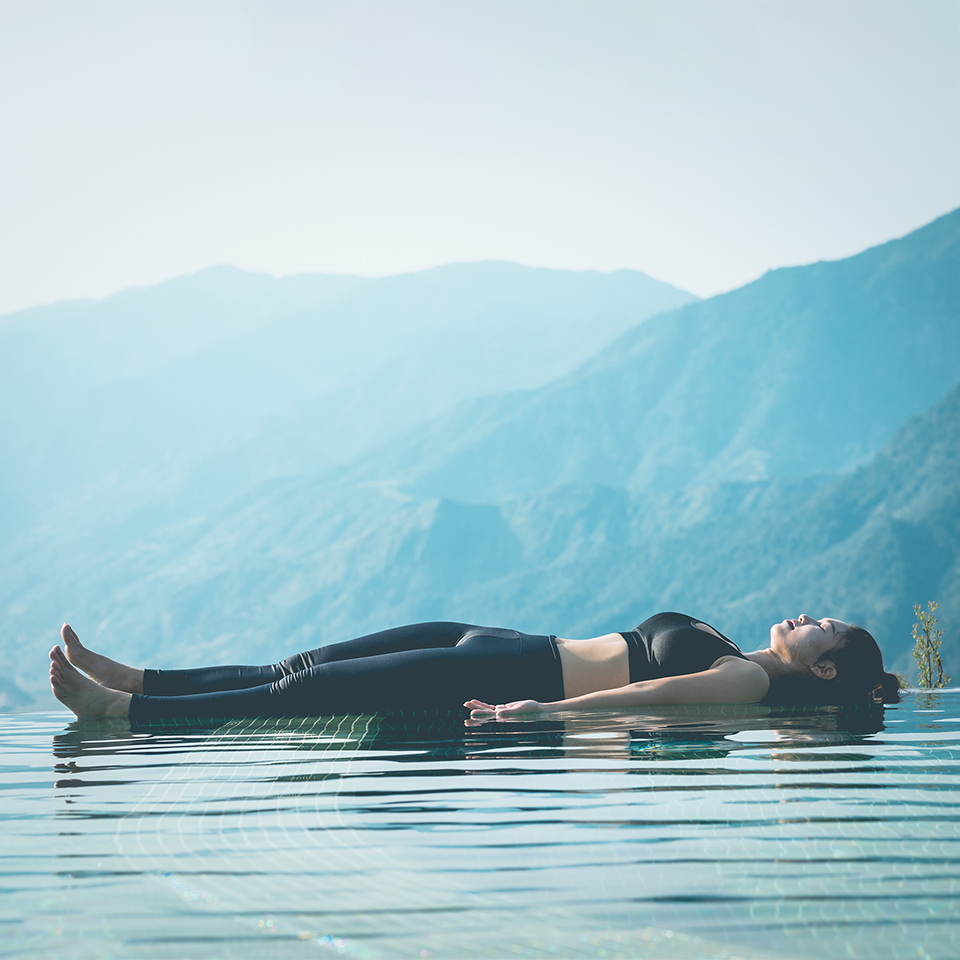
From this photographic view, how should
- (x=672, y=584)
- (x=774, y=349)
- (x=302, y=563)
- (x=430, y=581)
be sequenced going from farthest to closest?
(x=774, y=349) < (x=302, y=563) < (x=430, y=581) < (x=672, y=584)

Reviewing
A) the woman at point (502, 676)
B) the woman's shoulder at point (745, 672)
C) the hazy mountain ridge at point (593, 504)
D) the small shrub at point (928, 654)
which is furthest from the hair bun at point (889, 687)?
the hazy mountain ridge at point (593, 504)

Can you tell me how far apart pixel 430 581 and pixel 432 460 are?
2768 centimetres

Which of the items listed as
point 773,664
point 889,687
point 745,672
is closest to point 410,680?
point 745,672

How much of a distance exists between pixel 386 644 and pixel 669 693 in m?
1.15

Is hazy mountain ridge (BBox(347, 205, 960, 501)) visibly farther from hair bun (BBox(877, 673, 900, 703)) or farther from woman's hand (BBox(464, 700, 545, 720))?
woman's hand (BBox(464, 700, 545, 720))

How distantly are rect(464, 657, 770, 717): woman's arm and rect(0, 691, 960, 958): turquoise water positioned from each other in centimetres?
26

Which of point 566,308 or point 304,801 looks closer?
point 304,801

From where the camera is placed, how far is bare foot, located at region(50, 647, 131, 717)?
3797 millimetres

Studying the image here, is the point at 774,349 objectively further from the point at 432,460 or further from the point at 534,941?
the point at 534,941

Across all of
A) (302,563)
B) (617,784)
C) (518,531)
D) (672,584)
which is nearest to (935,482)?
(672,584)

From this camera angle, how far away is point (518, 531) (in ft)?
337

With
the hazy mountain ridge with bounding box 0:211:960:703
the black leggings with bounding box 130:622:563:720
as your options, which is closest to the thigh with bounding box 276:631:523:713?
the black leggings with bounding box 130:622:563:720

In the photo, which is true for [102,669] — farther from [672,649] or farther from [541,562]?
[541,562]

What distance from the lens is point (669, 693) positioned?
12.0 feet
